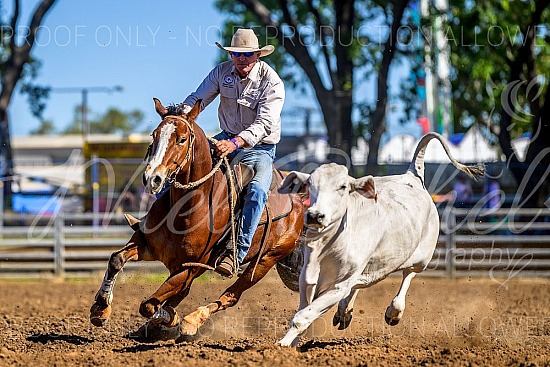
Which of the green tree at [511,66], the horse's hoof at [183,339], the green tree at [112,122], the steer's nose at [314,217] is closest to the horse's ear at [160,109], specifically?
the steer's nose at [314,217]

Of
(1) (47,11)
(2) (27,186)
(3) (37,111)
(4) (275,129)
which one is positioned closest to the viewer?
(4) (275,129)

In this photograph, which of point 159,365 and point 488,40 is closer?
point 159,365

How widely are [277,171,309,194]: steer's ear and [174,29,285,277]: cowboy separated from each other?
1.58 feet

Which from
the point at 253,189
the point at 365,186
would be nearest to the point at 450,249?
the point at 253,189

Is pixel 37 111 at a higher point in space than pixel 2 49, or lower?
lower

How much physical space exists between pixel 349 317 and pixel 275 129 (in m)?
1.49

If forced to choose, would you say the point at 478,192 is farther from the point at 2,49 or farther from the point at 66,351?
the point at 66,351

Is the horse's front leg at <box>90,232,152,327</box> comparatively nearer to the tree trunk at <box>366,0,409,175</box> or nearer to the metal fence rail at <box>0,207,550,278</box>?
the metal fence rail at <box>0,207,550,278</box>

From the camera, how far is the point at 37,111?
19.9m

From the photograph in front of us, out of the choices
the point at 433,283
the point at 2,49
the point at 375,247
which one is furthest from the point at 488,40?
the point at 375,247

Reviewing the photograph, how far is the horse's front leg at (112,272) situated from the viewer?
19.5 ft

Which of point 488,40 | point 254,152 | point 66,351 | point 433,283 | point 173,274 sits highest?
point 488,40

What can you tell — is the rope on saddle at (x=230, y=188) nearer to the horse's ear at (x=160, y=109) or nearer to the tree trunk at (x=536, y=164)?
the horse's ear at (x=160, y=109)

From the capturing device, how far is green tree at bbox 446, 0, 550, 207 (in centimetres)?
1470
